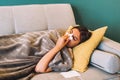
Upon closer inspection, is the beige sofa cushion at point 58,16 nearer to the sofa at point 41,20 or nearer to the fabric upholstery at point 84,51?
the sofa at point 41,20

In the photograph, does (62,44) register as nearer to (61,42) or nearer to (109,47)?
(61,42)

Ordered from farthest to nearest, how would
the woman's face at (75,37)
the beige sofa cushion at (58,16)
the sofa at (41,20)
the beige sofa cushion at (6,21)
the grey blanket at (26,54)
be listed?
the beige sofa cushion at (58,16), the beige sofa cushion at (6,21), the woman's face at (75,37), the sofa at (41,20), the grey blanket at (26,54)

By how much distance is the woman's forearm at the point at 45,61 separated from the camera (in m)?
1.67

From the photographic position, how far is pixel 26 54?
1.70 metres

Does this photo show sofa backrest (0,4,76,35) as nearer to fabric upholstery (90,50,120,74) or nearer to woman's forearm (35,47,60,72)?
woman's forearm (35,47,60,72)

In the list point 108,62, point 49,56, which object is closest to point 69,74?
point 49,56

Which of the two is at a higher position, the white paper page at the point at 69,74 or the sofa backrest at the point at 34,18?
the sofa backrest at the point at 34,18

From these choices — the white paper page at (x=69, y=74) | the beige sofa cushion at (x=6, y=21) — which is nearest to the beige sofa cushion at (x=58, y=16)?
the beige sofa cushion at (x=6, y=21)

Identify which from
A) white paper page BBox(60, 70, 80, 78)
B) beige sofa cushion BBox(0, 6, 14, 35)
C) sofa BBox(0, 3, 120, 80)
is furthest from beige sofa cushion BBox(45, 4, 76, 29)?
white paper page BBox(60, 70, 80, 78)

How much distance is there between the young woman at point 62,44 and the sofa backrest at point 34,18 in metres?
0.38

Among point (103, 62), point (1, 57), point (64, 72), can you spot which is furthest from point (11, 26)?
point (103, 62)

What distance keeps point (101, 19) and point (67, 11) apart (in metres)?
0.55

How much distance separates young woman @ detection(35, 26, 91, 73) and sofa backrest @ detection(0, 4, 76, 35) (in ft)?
1.26

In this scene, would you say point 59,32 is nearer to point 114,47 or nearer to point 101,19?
point 114,47
